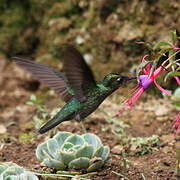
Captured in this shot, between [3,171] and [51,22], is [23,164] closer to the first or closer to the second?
[3,171]

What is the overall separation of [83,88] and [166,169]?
71cm

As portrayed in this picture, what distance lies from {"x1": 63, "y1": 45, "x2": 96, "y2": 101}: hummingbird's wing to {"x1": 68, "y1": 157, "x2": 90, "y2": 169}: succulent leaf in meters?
0.36

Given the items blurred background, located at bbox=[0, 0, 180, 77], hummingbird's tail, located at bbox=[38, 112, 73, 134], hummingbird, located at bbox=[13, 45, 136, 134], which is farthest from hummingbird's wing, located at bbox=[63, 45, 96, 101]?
blurred background, located at bbox=[0, 0, 180, 77]

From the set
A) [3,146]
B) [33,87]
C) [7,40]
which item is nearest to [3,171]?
[3,146]

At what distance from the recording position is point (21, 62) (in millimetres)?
2475

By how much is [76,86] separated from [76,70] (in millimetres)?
200

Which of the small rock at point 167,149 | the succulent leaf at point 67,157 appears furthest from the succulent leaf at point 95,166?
the small rock at point 167,149

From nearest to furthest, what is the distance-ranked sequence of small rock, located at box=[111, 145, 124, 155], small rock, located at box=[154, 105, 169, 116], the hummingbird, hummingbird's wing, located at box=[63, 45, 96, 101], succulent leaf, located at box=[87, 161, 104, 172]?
hummingbird's wing, located at box=[63, 45, 96, 101] → the hummingbird → succulent leaf, located at box=[87, 161, 104, 172] → small rock, located at box=[111, 145, 124, 155] → small rock, located at box=[154, 105, 169, 116]

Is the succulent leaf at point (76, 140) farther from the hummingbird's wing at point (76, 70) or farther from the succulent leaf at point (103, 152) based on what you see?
the hummingbird's wing at point (76, 70)

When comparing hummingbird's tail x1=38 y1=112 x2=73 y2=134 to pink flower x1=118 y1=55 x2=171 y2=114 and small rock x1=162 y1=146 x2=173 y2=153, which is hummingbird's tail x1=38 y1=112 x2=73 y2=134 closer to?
pink flower x1=118 y1=55 x2=171 y2=114

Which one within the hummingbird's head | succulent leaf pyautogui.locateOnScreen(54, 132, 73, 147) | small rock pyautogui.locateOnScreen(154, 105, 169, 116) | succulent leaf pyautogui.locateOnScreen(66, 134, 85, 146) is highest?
small rock pyautogui.locateOnScreen(154, 105, 169, 116)

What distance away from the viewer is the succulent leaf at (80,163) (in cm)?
234

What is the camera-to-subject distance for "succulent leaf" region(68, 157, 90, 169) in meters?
2.34

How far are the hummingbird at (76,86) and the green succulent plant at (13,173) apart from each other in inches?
10.9
